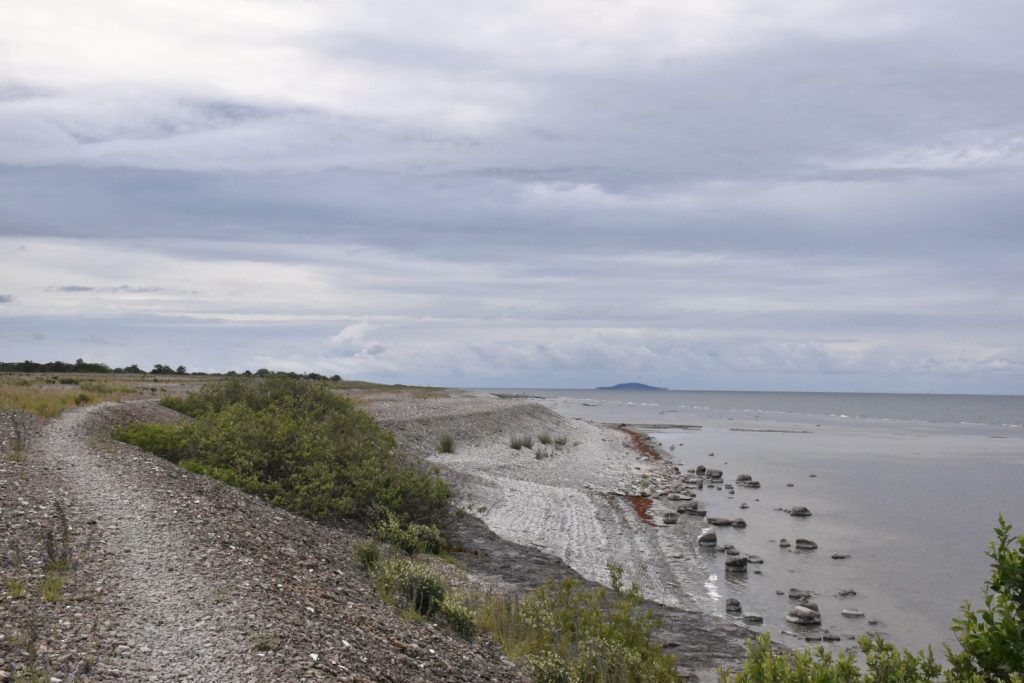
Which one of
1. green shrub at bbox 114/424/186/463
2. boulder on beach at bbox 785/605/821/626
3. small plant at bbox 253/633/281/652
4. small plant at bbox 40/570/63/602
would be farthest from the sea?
green shrub at bbox 114/424/186/463

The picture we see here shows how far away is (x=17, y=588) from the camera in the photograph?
9.21 m

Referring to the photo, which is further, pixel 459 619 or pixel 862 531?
pixel 862 531

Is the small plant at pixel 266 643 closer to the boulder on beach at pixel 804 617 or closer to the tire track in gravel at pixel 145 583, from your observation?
the tire track in gravel at pixel 145 583

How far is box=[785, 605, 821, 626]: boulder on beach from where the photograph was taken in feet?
57.2

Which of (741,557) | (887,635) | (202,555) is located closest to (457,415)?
(741,557)

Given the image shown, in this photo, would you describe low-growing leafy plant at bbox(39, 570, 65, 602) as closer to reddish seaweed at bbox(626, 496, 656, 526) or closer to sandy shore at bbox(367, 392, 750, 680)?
sandy shore at bbox(367, 392, 750, 680)

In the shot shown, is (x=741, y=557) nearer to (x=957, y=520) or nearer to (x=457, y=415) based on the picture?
(x=957, y=520)

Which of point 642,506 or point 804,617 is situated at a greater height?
point 642,506

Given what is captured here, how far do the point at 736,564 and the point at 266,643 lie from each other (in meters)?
16.8

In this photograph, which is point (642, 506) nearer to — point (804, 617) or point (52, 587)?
point (804, 617)

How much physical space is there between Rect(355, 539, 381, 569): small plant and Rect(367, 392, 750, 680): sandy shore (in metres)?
4.41

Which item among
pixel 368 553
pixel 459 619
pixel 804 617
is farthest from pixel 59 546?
pixel 804 617

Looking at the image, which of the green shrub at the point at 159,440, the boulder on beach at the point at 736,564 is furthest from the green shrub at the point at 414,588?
the boulder on beach at the point at 736,564

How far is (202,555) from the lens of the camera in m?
11.5
